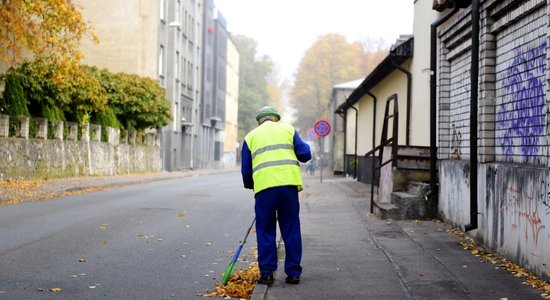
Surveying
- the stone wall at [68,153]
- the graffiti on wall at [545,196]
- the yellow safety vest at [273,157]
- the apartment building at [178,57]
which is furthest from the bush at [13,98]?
the graffiti on wall at [545,196]

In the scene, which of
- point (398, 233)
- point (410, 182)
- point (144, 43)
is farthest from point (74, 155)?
point (398, 233)

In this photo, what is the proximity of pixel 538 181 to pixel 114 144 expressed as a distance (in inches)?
1182

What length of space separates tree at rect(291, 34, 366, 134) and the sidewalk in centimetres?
6575

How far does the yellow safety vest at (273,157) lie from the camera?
23.1 ft

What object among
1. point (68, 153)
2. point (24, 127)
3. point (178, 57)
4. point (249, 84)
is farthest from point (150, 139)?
point (249, 84)

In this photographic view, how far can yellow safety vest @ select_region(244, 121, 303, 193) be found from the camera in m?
7.04

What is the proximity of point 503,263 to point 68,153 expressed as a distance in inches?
926

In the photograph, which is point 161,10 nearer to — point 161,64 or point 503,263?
point 161,64

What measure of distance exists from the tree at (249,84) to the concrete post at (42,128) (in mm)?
68235

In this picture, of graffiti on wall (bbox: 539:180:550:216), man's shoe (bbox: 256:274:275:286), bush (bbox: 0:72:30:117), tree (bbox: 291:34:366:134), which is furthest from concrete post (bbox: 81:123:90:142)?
tree (bbox: 291:34:366:134)

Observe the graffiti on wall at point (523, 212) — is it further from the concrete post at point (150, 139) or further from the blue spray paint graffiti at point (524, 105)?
the concrete post at point (150, 139)

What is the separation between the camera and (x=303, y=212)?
15609 mm

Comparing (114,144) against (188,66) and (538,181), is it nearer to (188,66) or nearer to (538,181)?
(188,66)

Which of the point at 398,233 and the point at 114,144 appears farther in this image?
the point at 114,144
